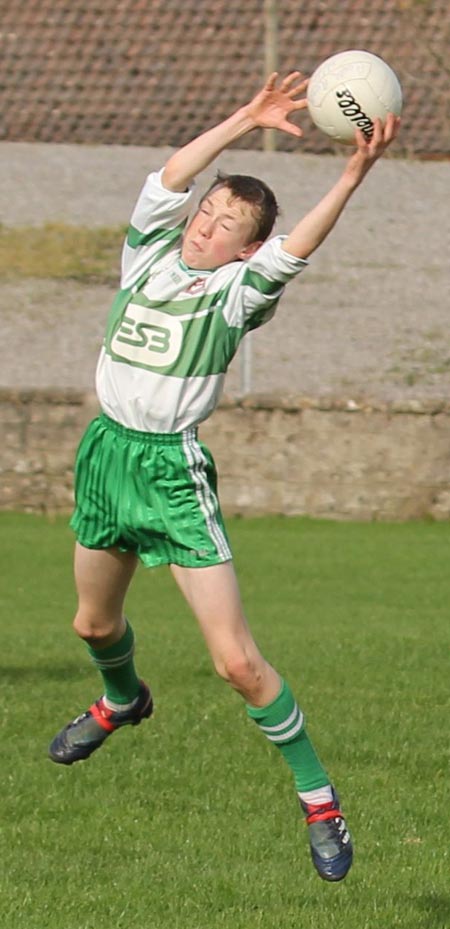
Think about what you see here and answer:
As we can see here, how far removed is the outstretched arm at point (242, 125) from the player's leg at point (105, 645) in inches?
50.6

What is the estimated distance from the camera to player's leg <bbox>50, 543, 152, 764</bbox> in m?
6.03

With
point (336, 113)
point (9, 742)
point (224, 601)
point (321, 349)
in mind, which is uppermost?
point (336, 113)

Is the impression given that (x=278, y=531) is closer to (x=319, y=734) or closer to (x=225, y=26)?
(x=319, y=734)

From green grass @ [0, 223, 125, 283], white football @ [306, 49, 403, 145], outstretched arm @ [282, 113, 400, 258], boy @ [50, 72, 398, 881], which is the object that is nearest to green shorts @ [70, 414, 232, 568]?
boy @ [50, 72, 398, 881]

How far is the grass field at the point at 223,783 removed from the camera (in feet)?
19.7

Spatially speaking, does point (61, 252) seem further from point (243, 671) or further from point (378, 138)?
point (243, 671)

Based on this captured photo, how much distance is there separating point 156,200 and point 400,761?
3260mm

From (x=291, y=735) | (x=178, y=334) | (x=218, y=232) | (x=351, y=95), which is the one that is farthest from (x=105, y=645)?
(x=351, y=95)

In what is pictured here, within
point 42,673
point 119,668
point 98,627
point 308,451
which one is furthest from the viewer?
point 308,451

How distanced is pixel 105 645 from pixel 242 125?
6.06 ft

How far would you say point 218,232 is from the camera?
5.95 meters

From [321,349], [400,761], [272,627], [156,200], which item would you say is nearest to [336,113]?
[156,200]

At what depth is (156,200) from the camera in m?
6.00

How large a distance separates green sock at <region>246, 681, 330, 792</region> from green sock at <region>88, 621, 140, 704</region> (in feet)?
2.48
